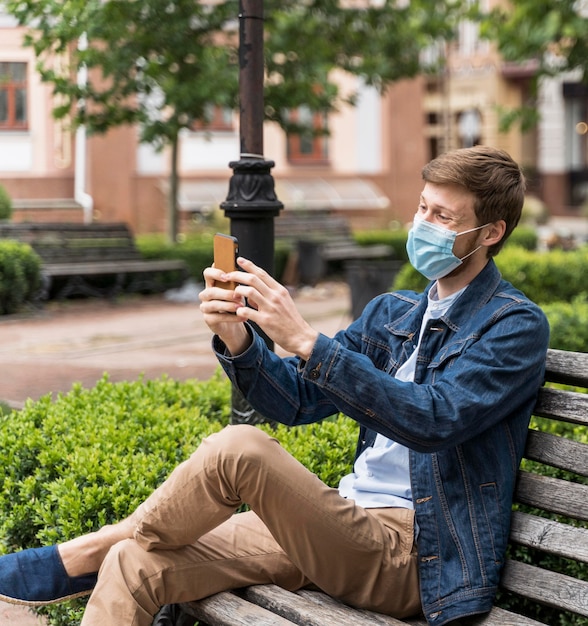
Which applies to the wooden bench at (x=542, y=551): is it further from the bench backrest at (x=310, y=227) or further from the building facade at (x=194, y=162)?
the building facade at (x=194, y=162)

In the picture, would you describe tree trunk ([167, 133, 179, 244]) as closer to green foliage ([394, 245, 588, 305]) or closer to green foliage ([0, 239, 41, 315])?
green foliage ([0, 239, 41, 315])

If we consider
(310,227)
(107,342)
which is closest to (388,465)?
(107,342)

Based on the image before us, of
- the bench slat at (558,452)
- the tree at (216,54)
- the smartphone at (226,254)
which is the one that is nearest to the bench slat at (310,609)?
the bench slat at (558,452)

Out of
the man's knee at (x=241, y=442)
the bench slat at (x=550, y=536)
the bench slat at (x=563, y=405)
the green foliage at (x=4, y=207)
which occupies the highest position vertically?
the green foliage at (x=4, y=207)

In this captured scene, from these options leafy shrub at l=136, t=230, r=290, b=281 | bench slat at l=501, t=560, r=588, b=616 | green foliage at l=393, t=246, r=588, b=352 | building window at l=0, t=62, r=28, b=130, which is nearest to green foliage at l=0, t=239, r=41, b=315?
leafy shrub at l=136, t=230, r=290, b=281

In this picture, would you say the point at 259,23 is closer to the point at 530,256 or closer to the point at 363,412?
the point at 363,412

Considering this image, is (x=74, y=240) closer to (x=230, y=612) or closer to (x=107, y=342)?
(x=107, y=342)

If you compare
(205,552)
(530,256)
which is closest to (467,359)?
(205,552)

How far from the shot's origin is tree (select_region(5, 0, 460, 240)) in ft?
42.8

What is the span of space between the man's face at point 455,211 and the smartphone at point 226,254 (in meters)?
0.54

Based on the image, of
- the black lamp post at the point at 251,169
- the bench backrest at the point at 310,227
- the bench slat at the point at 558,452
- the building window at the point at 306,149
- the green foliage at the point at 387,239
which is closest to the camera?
the bench slat at the point at 558,452

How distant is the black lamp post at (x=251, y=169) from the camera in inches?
159

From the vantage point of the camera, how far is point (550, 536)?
2.73 meters

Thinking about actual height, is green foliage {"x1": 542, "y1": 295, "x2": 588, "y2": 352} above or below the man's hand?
below
